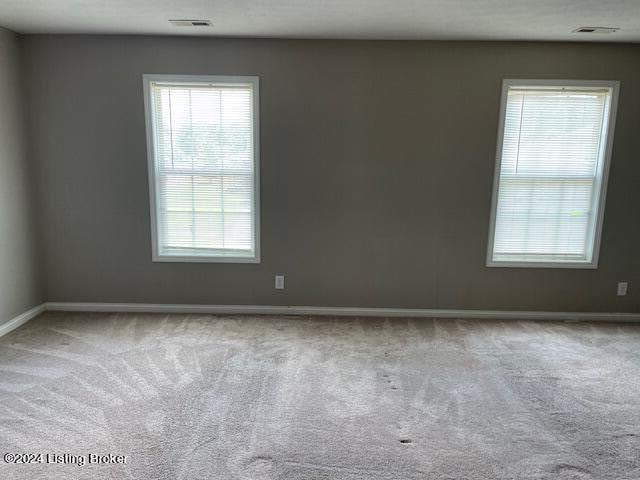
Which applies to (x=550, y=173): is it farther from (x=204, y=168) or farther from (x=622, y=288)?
(x=204, y=168)

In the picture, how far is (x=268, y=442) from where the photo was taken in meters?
2.23

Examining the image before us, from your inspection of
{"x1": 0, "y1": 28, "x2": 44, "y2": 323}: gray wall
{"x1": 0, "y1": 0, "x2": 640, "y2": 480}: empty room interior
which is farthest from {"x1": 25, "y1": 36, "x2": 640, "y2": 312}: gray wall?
{"x1": 0, "y1": 28, "x2": 44, "y2": 323}: gray wall

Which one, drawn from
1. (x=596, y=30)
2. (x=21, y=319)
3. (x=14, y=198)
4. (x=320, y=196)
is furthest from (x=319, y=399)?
(x=596, y=30)

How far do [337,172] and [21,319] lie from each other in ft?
10.2

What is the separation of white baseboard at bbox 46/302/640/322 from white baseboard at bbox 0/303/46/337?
0.10 meters

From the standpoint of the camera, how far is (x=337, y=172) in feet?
12.8

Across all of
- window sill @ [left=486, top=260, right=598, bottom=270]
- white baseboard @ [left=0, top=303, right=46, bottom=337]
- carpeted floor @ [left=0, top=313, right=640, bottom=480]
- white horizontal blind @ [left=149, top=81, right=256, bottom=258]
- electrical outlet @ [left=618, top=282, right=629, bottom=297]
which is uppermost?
white horizontal blind @ [left=149, top=81, right=256, bottom=258]

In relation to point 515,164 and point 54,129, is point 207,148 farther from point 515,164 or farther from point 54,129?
point 515,164

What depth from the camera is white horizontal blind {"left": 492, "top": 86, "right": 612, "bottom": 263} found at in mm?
3789

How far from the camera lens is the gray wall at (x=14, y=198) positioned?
3523mm

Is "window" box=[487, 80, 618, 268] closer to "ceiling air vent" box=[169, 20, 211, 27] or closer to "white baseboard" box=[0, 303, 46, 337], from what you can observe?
"ceiling air vent" box=[169, 20, 211, 27]

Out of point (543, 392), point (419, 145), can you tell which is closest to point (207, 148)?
point (419, 145)

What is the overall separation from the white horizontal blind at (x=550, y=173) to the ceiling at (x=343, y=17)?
54 cm

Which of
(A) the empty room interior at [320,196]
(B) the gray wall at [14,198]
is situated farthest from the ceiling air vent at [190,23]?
(B) the gray wall at [14,198]
